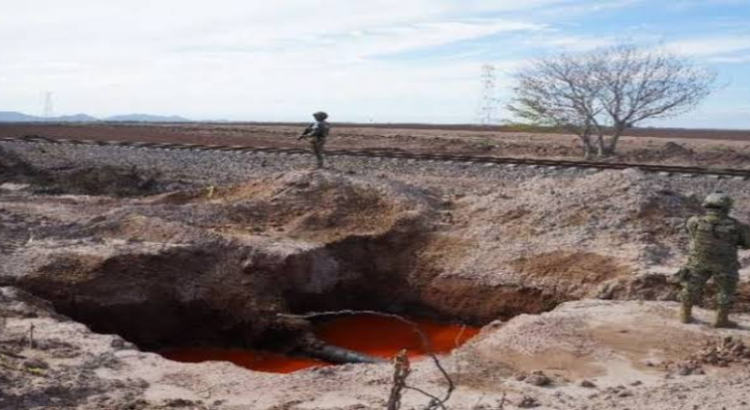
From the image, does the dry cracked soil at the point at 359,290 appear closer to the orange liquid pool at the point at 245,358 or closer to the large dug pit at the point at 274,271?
the large dug pit at the point at 274,271

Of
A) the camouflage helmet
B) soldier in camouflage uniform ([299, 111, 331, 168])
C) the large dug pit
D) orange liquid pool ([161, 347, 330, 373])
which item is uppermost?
soldier in camouflage uniform ([299, 111, 331, 168])

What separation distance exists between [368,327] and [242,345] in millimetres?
1825

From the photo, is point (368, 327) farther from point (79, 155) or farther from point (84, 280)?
point (79, 155)

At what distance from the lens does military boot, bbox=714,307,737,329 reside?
26.8 feet

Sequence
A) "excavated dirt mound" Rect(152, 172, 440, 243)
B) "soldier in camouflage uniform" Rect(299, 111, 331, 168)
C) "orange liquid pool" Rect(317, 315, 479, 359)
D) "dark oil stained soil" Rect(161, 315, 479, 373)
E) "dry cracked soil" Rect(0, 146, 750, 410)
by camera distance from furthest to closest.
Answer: "soldier in camouflage uniform" Rect(299, 111, 331, 168) → "excavated dirt mound" Rect(152, 172, 440, 243) → "orange liquid pool" Rect(317, 315, 479, 359) → "dark oil stained soil" Rect(161, 315, 479, 373) → "dry cracked soil" Rect(0, 146, 750, 410)

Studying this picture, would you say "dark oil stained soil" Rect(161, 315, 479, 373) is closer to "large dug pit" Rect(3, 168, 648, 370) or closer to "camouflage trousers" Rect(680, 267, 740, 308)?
"large dug pit" Rect(3, 168, 648, 370)

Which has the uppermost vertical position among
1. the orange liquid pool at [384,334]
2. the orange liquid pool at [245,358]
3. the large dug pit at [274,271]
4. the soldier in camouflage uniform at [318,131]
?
the soldier in camouflage uniform at [318,131]

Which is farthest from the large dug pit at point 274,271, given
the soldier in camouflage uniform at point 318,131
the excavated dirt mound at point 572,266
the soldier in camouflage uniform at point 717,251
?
the soldier in camouflage uniform at point 717,251

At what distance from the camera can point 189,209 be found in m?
13.3

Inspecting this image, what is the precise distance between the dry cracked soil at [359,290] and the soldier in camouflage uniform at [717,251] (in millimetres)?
252

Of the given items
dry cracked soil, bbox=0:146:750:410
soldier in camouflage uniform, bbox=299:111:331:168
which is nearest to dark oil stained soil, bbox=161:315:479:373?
dry cracked soil, bbox=0:146:750:410

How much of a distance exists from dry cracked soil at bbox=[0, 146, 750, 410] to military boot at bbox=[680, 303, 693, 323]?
169 mm

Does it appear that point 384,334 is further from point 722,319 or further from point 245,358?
point 722,319

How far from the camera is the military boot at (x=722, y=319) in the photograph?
26.8 ft
